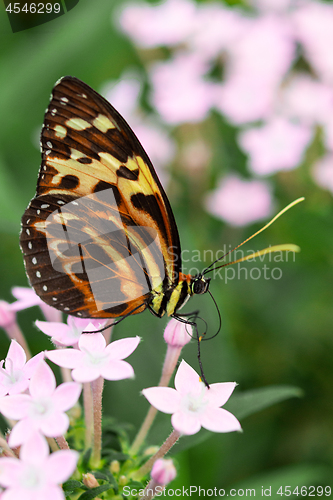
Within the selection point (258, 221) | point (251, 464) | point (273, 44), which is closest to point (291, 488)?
point (251, 464)

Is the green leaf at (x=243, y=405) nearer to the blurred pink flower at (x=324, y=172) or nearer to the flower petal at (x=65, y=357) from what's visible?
the flower petal at (x=65, y=357)

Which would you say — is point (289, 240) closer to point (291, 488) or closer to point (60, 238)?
point (291, 488)

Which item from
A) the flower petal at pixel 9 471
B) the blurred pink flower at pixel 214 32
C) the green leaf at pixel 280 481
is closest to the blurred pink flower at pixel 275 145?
the blurred pink flower at pixel 214 32

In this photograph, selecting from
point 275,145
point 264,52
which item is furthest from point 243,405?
point 264,52

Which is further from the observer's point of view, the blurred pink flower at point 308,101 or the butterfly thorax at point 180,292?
the blurred pink flower at point 308,101

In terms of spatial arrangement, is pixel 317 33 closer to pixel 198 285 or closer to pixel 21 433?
pixel 198 285

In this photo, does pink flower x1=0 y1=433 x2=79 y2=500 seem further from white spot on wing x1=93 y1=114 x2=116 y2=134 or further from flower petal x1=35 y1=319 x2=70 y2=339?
white spot on wing x1=93 y1=114 x2=116 y2=134
